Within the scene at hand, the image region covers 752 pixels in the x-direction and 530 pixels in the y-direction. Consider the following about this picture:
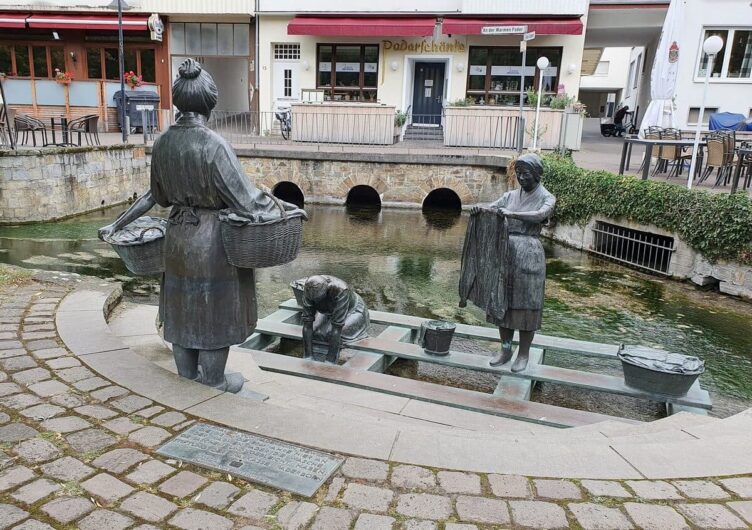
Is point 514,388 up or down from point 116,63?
down

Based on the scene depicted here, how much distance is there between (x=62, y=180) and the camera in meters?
12.3

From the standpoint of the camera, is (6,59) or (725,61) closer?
(725,61)

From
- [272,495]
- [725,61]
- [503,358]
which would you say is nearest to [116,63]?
[725,61]

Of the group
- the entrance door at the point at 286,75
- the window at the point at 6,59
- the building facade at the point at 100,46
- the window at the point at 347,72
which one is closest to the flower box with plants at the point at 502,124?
the window at the point at 347,72

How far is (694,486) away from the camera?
8.79ft

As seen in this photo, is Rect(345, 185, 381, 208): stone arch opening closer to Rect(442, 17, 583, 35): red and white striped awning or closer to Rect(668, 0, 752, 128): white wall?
Rect(442, 17, 583, 35): red and white striped awning

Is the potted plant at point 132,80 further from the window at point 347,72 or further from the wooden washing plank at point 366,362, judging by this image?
the wooden washing plank at point 366,362

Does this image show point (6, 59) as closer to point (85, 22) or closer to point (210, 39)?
point (85, 22)

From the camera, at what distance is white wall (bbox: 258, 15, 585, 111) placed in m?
20.0

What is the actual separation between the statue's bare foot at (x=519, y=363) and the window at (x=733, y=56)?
A: 17575 millimetres

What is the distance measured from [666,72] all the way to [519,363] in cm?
1087

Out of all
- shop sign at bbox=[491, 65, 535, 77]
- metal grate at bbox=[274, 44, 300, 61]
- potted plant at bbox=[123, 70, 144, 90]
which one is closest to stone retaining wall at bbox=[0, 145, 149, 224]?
potted plant at bbox=[123, 70, 144, 90]

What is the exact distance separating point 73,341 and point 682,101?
64.2 ft

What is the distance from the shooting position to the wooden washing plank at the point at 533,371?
4512mm
